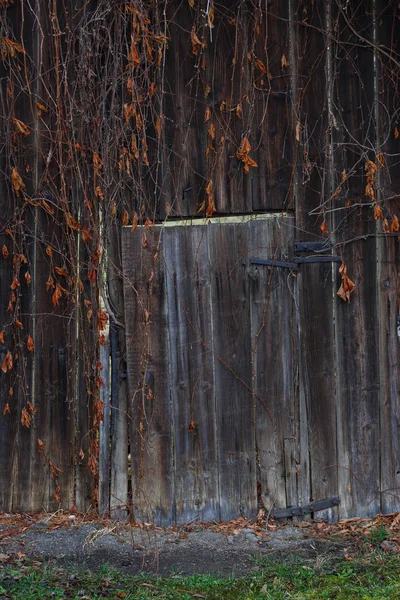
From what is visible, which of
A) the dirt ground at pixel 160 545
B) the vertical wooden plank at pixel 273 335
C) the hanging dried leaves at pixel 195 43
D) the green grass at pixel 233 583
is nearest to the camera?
the green grass at pixel 233 583

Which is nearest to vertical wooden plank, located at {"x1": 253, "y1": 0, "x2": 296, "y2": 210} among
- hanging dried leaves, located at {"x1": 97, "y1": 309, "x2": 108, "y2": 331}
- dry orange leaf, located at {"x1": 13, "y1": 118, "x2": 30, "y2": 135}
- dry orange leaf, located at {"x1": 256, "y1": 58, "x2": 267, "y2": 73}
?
dry orange leaf, located at {"x1": 256, "y1": 58, "x2": 267, "y2": 73}

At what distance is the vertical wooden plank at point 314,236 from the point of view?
453 centimetres

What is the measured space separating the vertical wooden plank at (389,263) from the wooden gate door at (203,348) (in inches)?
22.7

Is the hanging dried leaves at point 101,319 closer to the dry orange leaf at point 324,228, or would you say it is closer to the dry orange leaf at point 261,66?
the dry orange leaf at point 324,228

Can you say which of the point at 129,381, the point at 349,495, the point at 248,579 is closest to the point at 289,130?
the point at 129,381

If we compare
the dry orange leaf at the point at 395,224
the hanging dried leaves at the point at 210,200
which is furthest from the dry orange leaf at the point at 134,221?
the dry orange leaf at the point at 395,224

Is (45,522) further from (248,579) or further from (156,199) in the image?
(156,199)

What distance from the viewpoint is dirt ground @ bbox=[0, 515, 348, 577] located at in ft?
13.4

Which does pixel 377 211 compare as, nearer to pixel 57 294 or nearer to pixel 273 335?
pixel 273 335

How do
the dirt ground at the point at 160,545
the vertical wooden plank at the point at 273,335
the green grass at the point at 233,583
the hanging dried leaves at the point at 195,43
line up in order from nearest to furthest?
the green grass at the point at 233,583
the dirt ground at the point at 160,545
the hanging dried leaves at the point at 195,43
the vertical wooden plank at the point at 273,335

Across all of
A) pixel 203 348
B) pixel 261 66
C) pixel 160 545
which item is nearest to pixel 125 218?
pixel 203 348

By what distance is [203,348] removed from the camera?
4.55 metres

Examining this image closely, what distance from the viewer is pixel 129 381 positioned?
4.55 m

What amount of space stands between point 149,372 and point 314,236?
53.4 inches
